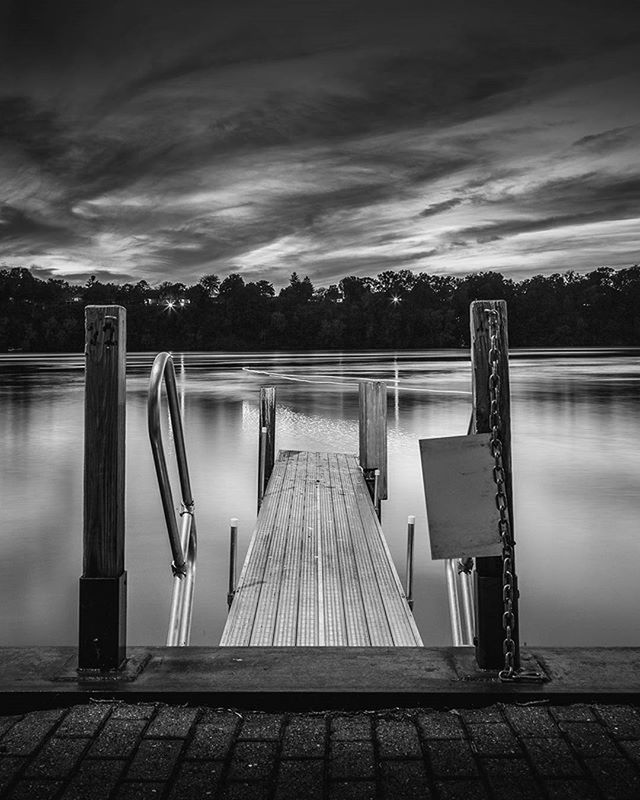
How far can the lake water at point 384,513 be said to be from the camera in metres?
7.94

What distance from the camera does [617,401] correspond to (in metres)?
28.0

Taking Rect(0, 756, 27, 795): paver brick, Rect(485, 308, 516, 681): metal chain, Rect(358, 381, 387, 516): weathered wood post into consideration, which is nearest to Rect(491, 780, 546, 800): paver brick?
Rect(485, 308, 516, 681): metal chain

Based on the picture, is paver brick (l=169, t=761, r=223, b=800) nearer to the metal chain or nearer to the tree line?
the metal chain

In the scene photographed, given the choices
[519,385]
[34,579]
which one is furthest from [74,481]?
[519,385]

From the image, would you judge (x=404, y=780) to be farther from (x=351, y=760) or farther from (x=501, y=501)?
(x=501, y=501)

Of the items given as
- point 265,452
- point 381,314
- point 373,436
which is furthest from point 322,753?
point 381,314

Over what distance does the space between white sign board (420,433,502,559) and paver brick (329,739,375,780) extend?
30.0 inches

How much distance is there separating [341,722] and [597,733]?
0.88 metres

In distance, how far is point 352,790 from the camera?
95.9 inches

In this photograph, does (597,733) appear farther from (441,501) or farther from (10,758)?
(10,758)

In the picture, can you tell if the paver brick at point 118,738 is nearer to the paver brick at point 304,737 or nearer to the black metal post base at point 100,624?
the black metal post base at point 100,624

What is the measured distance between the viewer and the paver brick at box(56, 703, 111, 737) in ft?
9.04

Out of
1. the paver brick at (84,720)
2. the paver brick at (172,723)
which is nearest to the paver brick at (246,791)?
the paver brick at (172,723)

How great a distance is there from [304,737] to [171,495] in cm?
173
